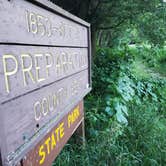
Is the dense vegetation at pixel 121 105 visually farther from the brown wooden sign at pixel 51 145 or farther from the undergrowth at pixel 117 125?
the brown wooden sign at pixel 51 145

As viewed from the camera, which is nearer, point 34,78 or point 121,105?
point 34,78

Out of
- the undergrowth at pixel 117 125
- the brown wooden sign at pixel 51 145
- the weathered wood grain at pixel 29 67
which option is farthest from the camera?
the undergrowth at pixel 117 125

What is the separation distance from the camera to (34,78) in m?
1.06

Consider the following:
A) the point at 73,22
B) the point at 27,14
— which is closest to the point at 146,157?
the point at 73,22

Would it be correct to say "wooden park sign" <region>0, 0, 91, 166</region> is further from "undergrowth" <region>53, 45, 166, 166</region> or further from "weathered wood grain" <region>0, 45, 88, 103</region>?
"undergrowth" <region>53, 45, 166, 166</region>

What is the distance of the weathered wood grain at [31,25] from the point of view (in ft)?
2.84

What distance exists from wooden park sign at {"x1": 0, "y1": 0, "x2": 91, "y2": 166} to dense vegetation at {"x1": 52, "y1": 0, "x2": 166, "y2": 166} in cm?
91

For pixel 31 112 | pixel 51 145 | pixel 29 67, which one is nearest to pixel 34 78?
pixel 29 67

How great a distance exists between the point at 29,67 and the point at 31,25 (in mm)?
205

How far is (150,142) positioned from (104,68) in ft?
5.81

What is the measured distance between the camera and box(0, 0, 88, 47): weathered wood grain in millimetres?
864

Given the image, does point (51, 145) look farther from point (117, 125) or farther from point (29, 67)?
point (117, 125)

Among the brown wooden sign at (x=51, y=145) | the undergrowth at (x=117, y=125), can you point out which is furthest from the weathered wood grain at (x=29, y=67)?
the undergrowth at (x=117, y=125)

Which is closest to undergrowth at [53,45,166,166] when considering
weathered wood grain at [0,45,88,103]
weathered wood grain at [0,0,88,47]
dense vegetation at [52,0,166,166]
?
dense vegetation at [52,0,166,166]
